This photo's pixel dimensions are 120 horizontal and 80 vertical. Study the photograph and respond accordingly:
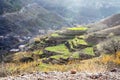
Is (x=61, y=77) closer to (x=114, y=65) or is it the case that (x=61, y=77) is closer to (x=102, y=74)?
(x=102, y=74)

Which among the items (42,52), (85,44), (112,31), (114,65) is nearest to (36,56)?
(42,52)

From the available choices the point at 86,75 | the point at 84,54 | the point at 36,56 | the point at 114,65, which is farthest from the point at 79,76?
the point at 36,56

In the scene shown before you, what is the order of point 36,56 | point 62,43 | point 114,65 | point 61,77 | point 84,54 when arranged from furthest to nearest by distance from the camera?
point 62,43
point 36,56
point 84,54
point 114,65
point 61,77

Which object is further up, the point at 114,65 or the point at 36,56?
the point at 114,65

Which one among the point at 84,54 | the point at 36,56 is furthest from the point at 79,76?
the point at 36,56

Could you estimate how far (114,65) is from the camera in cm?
1566

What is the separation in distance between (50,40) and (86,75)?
95498 mm

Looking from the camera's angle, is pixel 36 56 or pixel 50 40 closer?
pixel 36 56

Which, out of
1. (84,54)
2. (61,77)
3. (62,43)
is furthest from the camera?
(62,43)

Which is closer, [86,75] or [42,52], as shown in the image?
[86,75]

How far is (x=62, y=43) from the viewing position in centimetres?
10194

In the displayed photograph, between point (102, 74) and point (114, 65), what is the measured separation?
3.04 meters

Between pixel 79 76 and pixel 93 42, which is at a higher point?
pixel 79 76

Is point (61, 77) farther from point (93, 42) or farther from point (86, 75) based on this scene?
point (93, 42)
